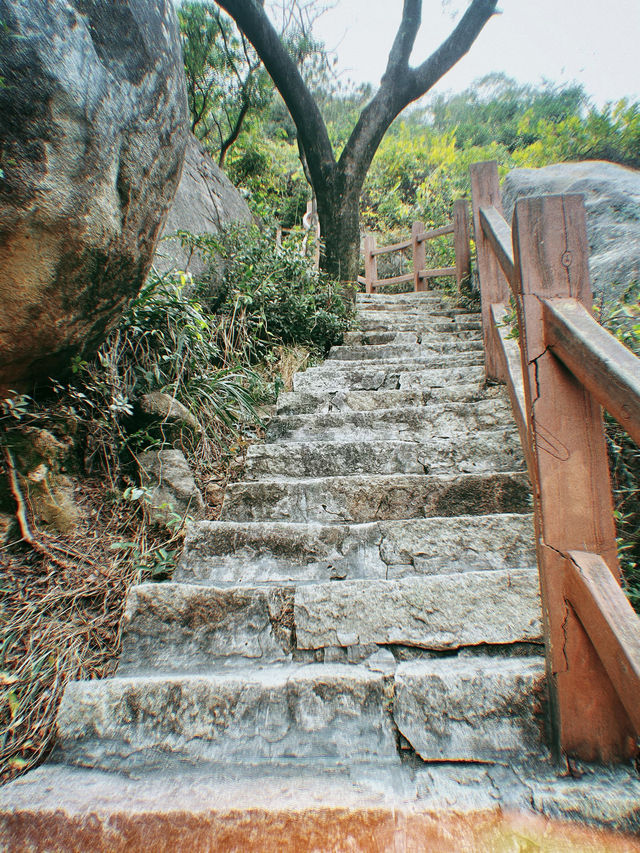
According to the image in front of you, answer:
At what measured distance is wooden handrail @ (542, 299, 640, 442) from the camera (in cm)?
67

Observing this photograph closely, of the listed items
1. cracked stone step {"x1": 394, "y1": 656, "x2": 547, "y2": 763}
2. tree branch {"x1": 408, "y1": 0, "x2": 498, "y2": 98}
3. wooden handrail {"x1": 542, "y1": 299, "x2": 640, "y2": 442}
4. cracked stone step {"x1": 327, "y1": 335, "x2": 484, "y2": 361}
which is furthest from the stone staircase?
tree branch {"x1": 408, "y1": 0, "x2": 498, "y2": 98}

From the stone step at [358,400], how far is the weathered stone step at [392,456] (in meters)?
0.43

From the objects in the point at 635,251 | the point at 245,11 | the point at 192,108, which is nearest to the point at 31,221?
the point at 635,251

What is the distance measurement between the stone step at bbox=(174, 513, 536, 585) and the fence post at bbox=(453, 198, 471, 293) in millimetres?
4309

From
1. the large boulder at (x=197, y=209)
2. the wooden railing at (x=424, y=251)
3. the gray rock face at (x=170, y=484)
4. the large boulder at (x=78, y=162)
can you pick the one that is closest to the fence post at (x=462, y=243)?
the wooden railing at (x=424, y=251)

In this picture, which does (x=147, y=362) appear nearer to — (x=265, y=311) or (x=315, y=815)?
(x=265, y=311)

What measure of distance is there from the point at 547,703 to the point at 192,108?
8.01 metres

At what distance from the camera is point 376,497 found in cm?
174

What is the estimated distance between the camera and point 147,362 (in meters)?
2.17

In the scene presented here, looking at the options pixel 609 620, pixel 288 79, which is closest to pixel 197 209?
pixel 288 79

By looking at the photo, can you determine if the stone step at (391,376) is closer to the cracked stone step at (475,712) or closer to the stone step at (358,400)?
the stone step at (358,400)

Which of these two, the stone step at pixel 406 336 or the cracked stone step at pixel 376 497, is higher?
the stone step at pixel 406 336

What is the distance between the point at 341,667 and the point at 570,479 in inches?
29.0

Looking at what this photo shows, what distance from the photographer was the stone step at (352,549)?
143 centimetres
